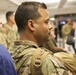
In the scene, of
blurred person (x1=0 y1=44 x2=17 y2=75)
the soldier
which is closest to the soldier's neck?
the soldier

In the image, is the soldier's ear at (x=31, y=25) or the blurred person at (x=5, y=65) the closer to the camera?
the blurred person at (x=5, y=65)

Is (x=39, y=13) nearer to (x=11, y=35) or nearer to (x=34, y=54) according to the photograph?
(x=34, y=54)

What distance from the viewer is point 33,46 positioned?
60.4 inches

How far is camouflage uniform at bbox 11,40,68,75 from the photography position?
1.38m

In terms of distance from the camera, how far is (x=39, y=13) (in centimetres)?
158

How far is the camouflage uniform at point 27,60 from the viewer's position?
138cm

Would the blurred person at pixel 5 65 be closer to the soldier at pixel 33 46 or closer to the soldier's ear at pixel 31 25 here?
the soldier at pixel 33 46

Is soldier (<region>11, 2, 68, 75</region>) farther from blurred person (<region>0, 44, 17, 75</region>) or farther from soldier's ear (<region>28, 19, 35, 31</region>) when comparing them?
blurred person (<region>0, 44, 17, 75</region>)

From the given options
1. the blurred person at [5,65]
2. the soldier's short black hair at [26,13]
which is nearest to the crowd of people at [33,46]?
the soldier's short black hair at [26,13]

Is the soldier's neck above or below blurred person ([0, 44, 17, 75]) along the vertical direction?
above

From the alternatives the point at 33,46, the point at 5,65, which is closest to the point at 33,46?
the point at 33,46

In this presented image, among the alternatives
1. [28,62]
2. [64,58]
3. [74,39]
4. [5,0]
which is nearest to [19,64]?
[28,62]

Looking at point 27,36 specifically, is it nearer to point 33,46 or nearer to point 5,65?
point 33,46

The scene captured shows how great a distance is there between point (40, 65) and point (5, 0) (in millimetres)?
4986
